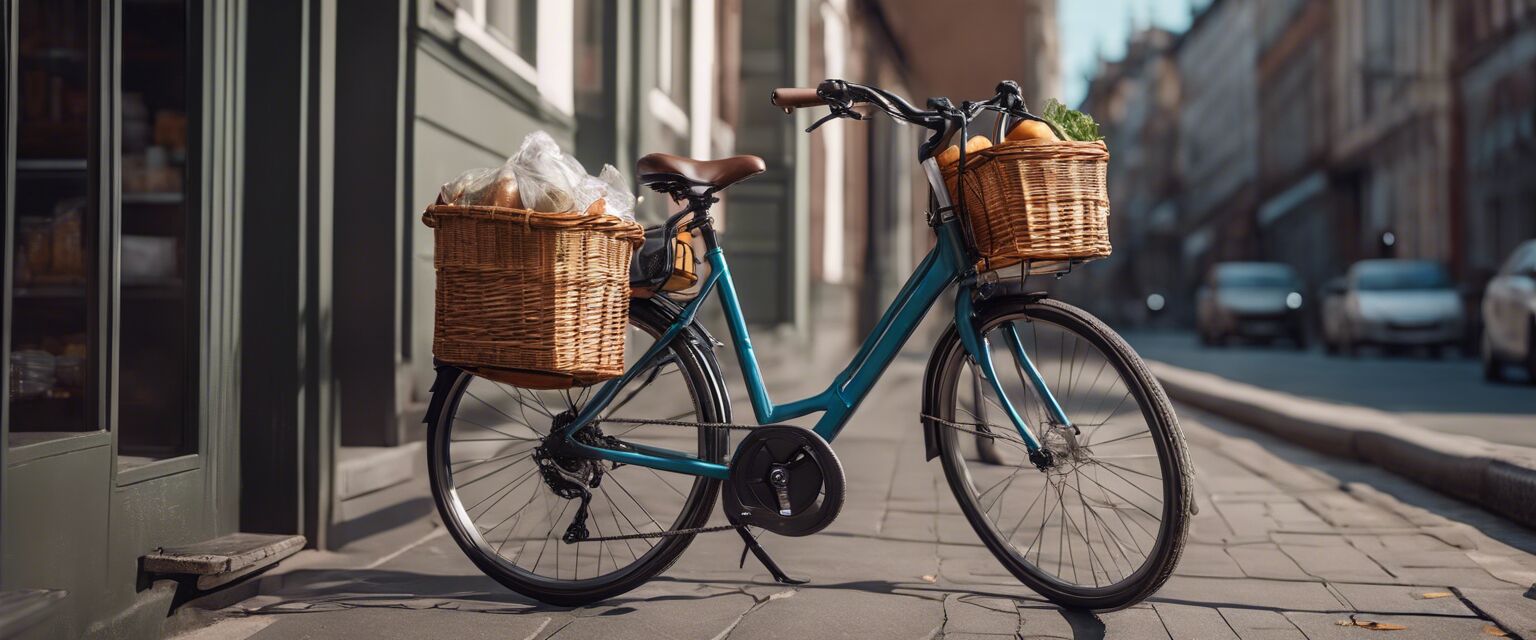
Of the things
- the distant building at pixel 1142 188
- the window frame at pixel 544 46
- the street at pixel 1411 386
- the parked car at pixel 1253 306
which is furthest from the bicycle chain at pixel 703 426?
the distant building at pixel 1142 188

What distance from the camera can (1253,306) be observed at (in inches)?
1032

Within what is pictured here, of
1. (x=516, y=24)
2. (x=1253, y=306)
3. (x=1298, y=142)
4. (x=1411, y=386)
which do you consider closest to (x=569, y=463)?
(x=516, y=24)

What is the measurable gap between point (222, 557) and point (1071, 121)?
7.29ft

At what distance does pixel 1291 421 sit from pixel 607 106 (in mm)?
4127

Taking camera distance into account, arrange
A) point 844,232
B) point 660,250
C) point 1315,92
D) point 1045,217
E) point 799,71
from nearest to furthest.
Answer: point 1045,217, point 660,250, point 799,71, point 844,232, point 1315,92

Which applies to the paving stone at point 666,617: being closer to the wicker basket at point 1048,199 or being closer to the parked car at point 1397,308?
the wicker basket at point 1048,199

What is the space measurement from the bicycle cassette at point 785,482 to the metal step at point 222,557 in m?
1.14

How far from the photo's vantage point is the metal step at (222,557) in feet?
11.3

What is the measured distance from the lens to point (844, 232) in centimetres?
1922

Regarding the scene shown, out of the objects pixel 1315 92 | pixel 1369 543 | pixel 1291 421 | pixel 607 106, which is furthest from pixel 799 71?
pixel 1315 92

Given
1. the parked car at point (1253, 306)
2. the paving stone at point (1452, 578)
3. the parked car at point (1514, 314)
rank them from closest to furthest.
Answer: the paving stone at point (1452, 578) → the parked car at point (1514, 314) → the parked car at point (1253, 306)

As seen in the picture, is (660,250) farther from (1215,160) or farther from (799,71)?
(1215,160)

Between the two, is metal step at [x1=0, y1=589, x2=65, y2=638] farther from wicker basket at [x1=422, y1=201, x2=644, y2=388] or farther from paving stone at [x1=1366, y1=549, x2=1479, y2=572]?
paving stone at [x1=1366, y1=549, x2=1479, y2=572]

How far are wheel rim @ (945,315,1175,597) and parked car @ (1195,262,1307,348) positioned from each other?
76.8ft
